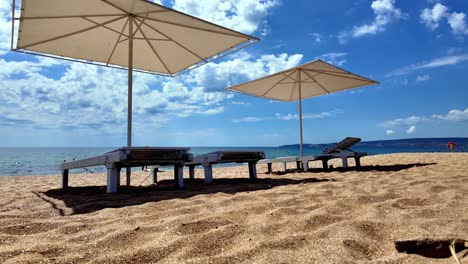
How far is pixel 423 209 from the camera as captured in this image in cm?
260

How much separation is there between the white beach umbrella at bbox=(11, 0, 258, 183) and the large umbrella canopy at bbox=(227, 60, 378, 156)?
2.66 m

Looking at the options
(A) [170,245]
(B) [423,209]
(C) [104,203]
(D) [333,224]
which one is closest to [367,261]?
(D) [333,224]

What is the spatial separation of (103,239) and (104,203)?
1.59 m

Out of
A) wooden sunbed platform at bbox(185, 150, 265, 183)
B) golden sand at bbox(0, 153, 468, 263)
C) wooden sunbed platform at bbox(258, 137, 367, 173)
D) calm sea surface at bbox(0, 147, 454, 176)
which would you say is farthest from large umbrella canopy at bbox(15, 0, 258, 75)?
calm sea surface at bbox(0, 147, 454, 176)

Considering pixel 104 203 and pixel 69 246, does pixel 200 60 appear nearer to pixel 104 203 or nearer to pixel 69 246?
pixel 104 203

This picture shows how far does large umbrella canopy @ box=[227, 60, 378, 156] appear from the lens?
7989 millimetres

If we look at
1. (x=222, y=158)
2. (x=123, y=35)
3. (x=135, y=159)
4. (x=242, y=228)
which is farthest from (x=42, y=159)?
(x=242, y=228)

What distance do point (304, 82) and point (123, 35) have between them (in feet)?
18.6

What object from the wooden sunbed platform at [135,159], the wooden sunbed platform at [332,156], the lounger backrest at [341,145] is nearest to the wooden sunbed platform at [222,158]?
the wooden sunbed platform at [135,159]

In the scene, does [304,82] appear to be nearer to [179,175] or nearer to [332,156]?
[332,156]

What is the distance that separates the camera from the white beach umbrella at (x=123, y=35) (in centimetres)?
467

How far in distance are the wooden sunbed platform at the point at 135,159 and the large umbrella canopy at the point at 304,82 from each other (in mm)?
4375

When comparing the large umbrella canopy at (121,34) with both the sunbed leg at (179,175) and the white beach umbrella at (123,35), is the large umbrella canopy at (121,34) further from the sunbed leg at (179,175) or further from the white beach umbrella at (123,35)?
the sunbed leg at (179,175)

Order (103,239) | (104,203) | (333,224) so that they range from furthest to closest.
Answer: (104,203)
(333,224)
(103,239)
